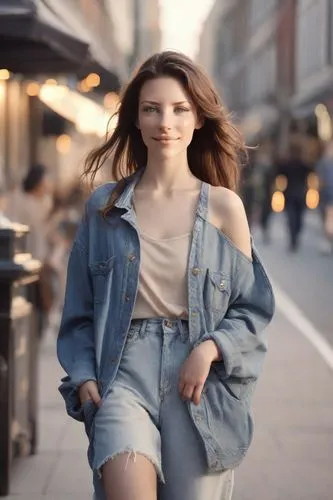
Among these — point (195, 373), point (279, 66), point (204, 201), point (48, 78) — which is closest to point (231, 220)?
point (204, 201)

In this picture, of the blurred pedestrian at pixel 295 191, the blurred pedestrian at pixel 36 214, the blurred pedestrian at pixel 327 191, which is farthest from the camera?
the blurred pedestrian at pixel 295 191

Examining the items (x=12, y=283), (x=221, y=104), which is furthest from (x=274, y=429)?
(x=221, y=104)

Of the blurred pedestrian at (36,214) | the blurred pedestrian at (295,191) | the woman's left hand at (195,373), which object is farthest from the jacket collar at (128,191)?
the blurred pedestrian at (295,191)

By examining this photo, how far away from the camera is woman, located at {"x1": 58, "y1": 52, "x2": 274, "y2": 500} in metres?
3.57

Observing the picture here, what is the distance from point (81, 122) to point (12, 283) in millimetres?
19044

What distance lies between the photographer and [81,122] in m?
25.2

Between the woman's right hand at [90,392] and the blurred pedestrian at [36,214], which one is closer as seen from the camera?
the woman's right hand at [90,392]

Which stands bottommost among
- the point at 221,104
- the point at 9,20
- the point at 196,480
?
the point at 196,480

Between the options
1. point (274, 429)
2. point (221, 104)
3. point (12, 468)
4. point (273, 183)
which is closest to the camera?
point (221, 104)

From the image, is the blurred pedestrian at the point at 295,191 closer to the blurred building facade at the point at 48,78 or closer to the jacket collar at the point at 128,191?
the blurred building facade at the point at 48,78

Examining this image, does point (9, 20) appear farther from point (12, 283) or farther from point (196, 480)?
point (196, 480)

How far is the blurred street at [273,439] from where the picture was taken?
648 centimetres

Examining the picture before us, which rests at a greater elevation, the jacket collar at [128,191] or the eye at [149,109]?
the eye at [149,109]

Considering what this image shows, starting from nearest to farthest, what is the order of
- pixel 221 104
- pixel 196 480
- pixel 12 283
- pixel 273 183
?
1. pixel 196 480
2. pixel 221 104
3. pixel 12 283
4. pixel 273 183
